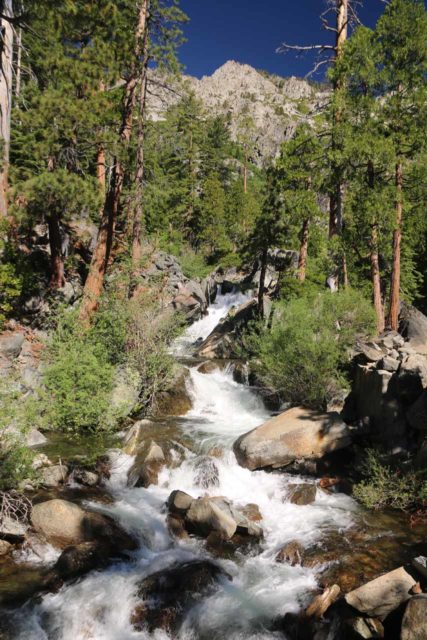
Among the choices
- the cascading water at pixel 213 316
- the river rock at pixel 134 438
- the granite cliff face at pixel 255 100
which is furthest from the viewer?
the granite cliff face at pixel 255 100

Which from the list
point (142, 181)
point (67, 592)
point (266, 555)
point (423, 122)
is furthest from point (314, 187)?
point (67, 592)

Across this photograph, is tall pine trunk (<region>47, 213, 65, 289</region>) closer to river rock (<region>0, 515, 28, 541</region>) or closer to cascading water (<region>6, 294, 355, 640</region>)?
cascading water (<region>6, 294, 355, 640</region>)

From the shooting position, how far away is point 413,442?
9.93 meters

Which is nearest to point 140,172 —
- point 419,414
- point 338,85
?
point 338,85

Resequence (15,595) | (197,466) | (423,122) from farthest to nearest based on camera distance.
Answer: (423,122)
(197,466)
(15,595)

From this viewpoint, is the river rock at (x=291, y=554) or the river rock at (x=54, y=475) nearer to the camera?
the river rock at (x=291, y=554)

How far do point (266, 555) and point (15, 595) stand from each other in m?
4.20

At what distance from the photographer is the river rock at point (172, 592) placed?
6430 mm

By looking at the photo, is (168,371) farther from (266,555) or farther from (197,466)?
(266,555)

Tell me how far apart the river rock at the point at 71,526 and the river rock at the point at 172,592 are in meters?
1.09

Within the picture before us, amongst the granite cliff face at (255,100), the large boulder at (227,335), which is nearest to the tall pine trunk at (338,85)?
the large boulder at (227,335)

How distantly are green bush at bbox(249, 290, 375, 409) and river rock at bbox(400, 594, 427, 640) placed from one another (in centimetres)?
837

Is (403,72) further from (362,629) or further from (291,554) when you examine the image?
(362,629)

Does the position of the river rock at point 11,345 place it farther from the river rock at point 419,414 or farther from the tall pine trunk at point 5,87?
the river rock at point 419,414
